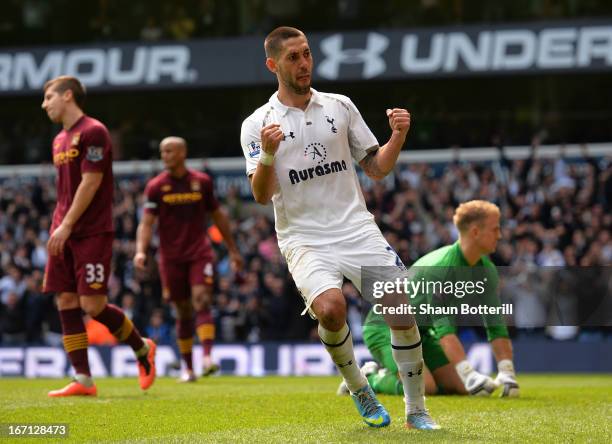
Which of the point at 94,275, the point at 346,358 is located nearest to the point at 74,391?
the point at 94,275

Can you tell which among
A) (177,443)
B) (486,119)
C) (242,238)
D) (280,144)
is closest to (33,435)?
(177,443)

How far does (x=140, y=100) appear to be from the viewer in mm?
28781

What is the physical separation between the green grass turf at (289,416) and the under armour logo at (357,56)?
15482mm

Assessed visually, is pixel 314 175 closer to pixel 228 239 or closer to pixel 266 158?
pixel 266 158

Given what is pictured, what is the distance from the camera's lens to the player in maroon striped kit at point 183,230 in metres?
13.0

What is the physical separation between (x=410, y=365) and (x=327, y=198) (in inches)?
44.9

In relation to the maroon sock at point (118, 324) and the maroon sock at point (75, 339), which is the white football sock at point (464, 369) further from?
the maroon sock at point (75, 339)

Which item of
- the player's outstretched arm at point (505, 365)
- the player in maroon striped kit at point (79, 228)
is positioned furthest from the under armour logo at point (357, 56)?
the player's outstretched arm at point (505, 365)

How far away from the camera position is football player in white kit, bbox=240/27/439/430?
6.80 metres

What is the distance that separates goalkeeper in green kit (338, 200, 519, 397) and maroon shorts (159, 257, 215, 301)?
10.8 ft

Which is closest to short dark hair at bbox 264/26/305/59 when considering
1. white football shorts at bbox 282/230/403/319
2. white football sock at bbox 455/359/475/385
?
white football shorts at bbox 282/230/403/319

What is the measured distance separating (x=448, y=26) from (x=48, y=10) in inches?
403

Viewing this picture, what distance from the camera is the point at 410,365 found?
22.4 ft

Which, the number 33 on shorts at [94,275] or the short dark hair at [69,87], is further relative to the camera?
the short dark hair at [69,87]
